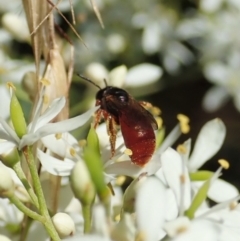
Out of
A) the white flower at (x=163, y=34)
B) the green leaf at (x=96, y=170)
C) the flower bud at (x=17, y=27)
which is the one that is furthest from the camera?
the white flower at (x=163, y=34)

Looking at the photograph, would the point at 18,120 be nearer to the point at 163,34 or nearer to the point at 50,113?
the point at 50,113

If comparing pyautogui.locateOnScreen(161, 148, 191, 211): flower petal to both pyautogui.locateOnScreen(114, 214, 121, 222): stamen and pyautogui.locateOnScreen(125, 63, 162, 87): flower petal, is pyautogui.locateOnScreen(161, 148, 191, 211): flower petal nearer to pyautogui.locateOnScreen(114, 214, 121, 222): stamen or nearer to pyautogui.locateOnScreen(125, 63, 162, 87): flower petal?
pyautogui.locateOnScreen(114, 214, 121, 222): stamen

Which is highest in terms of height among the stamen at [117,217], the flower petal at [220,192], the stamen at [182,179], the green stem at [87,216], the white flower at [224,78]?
the green stem at [87,216]

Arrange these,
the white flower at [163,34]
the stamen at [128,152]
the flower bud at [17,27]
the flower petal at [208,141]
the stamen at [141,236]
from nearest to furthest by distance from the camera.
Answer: the stamen at [141,236], the stamen at [128,152], the flower petal at [208,141], the flower bud at [17,27], the white flower at [163,34]

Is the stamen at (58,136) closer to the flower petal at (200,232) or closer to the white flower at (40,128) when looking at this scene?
the white flower at (40,128)

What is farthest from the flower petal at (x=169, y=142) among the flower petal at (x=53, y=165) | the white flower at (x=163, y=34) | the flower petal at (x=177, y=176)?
the white flower at (x=163, y=34)
